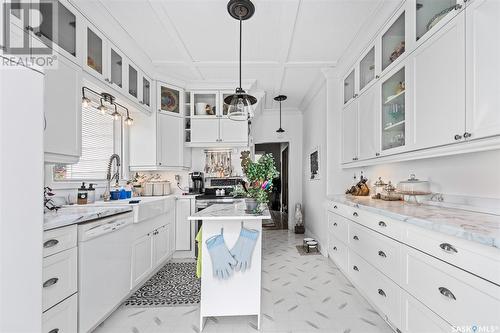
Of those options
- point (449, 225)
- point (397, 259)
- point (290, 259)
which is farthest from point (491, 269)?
point (290, 259)

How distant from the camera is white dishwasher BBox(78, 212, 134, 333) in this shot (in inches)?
63.7

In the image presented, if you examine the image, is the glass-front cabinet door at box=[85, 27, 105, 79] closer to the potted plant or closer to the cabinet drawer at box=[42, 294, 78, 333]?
the potted plant

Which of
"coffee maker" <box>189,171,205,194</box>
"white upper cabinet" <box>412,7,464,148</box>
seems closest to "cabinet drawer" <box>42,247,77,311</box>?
"coffee maker" <box>189,171,205,194</box>

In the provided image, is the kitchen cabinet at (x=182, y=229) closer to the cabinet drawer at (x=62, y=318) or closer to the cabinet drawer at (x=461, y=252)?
the cabinet drawer at (x=62, y=318)

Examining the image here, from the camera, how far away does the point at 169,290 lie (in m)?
2.52

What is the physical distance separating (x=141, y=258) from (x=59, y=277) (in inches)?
44.1

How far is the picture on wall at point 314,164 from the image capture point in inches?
161

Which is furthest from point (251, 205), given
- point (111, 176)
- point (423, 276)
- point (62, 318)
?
point (111, 176)

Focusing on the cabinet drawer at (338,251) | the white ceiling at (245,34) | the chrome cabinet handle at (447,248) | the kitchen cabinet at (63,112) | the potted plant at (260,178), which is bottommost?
the cabinet drawer at (338,251)

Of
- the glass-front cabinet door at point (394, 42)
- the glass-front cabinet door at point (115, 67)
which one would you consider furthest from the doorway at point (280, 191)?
the glass-front cabinet door at point (115, 67)

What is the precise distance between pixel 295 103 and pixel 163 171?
3.07 m

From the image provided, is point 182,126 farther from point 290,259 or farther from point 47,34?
point 290,259

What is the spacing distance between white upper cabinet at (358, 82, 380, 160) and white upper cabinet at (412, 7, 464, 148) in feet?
1.95

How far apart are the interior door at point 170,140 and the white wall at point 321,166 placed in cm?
238
